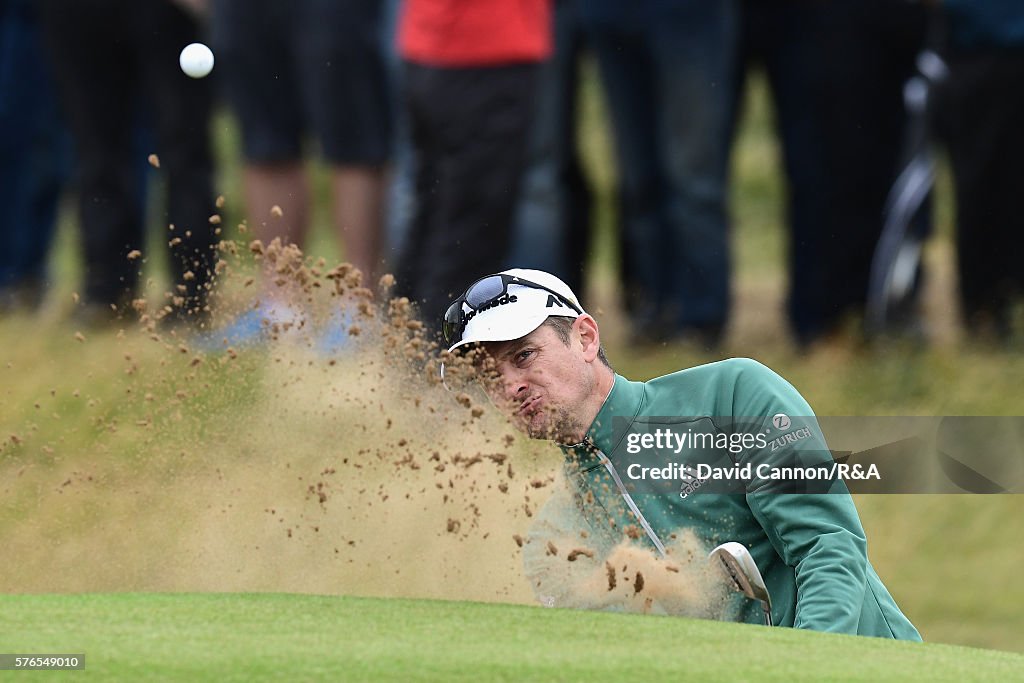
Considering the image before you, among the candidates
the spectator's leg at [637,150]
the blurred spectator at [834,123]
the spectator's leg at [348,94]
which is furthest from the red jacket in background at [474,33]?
the blurred spectator at [834,123]

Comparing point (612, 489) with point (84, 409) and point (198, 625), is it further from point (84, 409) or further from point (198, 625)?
point (84, 409)

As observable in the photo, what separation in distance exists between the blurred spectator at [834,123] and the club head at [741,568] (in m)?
3.56

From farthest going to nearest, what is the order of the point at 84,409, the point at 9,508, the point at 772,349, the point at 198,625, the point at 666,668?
the point at 772,349 < the point at 84,409 < the point at 9,508 < the point at 198,625 < the point at 666,668

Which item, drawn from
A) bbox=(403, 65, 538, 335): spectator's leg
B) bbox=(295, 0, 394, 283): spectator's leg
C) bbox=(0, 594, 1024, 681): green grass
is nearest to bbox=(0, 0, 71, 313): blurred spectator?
bbox=(295, 0, 394, 283): spectator's leg

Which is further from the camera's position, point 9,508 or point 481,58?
point 481,58

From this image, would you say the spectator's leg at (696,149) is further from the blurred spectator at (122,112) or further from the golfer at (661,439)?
the golfer at (661,439)

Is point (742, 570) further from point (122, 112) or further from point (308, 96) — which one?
point (122, 112)

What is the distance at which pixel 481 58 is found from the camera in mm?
5586

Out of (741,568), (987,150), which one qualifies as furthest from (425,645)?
(987,150)

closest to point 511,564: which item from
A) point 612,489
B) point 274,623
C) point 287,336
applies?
point 612,489

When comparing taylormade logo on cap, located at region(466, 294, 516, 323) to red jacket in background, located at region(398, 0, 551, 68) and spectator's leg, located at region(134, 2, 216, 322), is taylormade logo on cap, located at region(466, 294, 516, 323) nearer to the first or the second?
red jacket in background, located at region(398, 0, 551, 68)

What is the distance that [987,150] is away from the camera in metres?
6.55

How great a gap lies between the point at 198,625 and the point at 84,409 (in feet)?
11.1

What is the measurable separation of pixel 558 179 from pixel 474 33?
4.52 feet
